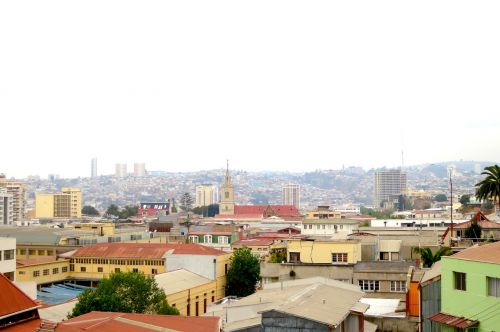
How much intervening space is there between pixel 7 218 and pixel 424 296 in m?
161

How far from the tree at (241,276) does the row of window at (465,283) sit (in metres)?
35.0

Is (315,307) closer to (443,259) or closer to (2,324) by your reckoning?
(443,259)

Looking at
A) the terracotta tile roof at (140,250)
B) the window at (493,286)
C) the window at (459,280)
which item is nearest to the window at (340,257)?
the terracotta tile roof at (140,250)

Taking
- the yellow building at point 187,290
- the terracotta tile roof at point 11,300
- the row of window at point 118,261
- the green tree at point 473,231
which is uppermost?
the green tree at point 473,231

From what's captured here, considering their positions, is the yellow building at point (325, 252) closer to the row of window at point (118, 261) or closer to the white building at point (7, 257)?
the white building at point (7, 257)

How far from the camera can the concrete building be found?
172925 millimetres

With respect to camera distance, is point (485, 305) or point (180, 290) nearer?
point (485, 305)

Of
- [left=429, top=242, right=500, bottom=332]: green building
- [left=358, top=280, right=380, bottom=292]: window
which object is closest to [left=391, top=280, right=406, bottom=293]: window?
[left=358, top=280, right=380, bottom=292]: window

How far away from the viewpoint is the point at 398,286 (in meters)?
38.1

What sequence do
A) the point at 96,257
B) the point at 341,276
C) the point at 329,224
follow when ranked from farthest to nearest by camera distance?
the point at 329,224
the point at 96,257
the point at 341,276

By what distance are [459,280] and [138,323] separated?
32.1ft

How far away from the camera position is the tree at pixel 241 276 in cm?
5666

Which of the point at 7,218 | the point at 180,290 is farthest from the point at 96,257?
the point at 7,218

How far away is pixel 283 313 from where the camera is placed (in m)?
20.8
